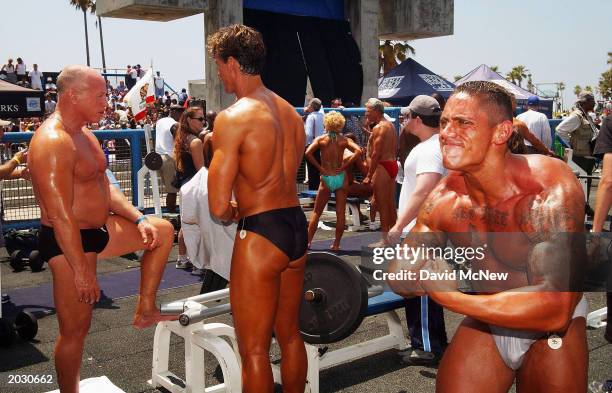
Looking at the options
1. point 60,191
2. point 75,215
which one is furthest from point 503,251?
point 75,215

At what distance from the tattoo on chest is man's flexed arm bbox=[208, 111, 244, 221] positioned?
3.53 feet

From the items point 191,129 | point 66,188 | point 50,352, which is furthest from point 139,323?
point 191,129

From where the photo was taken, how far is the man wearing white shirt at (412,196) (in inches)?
166

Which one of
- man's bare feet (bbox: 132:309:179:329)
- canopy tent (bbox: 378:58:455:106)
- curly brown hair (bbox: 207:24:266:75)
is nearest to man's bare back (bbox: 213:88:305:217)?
curly brown hair (bbox: 207:24:266:75)

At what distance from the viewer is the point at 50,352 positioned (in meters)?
4.80

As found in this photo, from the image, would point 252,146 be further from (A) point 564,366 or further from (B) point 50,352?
(B) point 50,352

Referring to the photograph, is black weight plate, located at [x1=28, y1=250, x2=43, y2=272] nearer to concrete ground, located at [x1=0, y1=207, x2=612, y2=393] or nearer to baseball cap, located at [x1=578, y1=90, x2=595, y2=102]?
concrete ground, located at [x1=0, y1=207, x2=612, y2=393]

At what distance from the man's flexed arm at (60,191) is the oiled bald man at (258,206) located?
2.53 feet

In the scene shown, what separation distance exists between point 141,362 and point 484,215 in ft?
10.2

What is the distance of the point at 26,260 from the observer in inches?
310

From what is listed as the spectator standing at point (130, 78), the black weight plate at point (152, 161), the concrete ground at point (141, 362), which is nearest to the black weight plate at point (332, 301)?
the concrete ground at point (141, 362)

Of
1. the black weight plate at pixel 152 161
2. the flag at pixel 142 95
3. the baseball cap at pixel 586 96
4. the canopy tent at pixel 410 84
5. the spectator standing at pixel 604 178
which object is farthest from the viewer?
the canopy tent at pixel 410 84

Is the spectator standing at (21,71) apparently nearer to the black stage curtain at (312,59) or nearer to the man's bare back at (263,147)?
the black stage curtain at (312,59)

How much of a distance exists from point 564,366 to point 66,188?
2.47 metres
